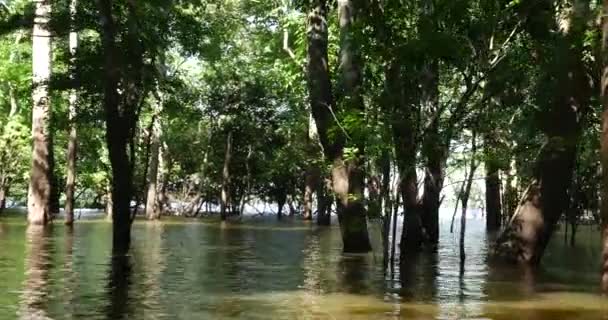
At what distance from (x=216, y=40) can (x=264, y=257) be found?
17.0 metres

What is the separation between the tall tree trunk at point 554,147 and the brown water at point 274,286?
26.8 inches

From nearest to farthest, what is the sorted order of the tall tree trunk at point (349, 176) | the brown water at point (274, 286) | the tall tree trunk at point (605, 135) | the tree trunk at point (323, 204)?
the tall tree trunk at point (605, 135), the brown water at point (274, 286), the tall tree trunk at point (349, 176), the tree trunk at point (323, 204)

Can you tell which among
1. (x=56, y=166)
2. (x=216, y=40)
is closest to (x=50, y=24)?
(x=216, y=40)

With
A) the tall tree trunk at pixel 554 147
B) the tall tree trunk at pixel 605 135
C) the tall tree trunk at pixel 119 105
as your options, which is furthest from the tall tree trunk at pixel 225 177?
the tall tree trunk at pixel 605 135

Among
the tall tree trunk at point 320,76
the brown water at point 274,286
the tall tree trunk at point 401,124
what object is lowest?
the brown water at point 274,286

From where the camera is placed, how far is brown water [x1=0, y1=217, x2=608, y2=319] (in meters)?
9.63

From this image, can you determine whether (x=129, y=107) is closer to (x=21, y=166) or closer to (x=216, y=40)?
(x=216, y=40)

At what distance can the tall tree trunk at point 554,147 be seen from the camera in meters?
14.1

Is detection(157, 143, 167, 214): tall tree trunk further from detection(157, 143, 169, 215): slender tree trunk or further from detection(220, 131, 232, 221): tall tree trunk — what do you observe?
detection(220, 131, 232, 221): tall tree trunk

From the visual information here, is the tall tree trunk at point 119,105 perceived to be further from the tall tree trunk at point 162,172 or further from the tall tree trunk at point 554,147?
the tall tree trunk at point 162,172

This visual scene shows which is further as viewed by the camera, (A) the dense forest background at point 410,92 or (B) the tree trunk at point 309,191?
(B) the tree trunk at point 309,191

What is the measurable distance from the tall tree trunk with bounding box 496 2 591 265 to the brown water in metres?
0.68

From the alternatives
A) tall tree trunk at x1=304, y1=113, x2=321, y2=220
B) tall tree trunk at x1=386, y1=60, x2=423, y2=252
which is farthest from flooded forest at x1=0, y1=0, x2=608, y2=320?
tall tree trunk at x1=304, y1=113, x2=321, y2=220

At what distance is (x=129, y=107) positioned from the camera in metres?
16.6
